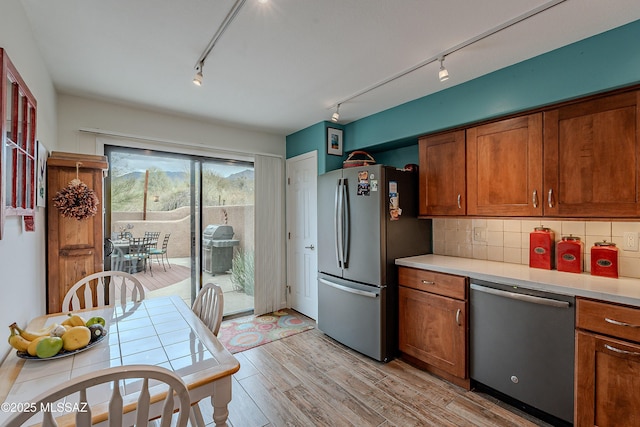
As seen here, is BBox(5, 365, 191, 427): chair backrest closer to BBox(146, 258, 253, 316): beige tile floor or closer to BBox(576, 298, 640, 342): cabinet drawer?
BBox(576, 298, 640, 342): cabinet drawer

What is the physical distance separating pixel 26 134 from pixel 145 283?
80.3 inches

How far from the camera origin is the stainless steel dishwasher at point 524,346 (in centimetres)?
179

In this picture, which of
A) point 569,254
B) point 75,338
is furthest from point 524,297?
point 75,338

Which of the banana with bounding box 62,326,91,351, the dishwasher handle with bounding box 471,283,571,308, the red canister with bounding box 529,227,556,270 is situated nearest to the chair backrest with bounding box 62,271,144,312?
the banana with bounding box 62,326,91,351

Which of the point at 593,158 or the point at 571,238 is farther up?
the point at 593,158

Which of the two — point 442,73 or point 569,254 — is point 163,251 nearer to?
point 442,73

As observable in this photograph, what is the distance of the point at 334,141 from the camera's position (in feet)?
11.5

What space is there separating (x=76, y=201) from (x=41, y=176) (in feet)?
0.96

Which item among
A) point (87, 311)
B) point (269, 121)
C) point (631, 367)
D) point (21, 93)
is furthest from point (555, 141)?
point (87, 311)

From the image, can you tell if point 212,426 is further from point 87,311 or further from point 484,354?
point 484,354

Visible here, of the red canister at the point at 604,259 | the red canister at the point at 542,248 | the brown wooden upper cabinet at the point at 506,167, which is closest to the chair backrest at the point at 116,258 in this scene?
the brown wooden upper cabinet at the point at 506,167

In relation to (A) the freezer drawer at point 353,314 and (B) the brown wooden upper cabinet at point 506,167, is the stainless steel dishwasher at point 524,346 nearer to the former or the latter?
(B) the brown wooden upper cabinet at point 506,167

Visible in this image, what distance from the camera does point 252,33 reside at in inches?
69.6

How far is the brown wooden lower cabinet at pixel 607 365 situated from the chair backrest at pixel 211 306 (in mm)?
2106
